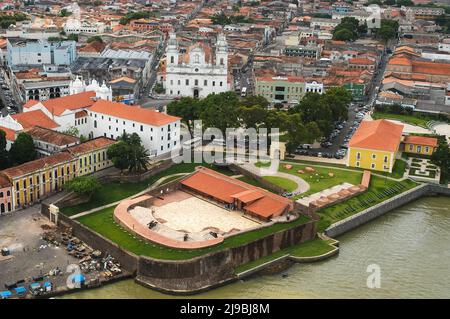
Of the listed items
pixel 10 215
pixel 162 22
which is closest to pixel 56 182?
pixel 10 215

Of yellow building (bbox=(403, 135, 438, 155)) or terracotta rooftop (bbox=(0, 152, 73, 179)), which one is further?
yellow building (bbox=(403, 135, 438, 155))

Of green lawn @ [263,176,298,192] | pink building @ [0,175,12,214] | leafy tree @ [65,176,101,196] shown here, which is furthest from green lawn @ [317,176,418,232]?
pink building @ [0,175,12,214]

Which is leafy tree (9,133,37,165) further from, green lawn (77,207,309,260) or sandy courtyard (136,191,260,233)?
sandy courtyard (136,191,260,233)

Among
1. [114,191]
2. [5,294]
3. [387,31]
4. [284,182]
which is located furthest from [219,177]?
[387,31]

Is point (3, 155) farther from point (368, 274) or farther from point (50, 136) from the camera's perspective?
point (368, 274)

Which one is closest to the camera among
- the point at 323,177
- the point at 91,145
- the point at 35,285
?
the point at 35,285

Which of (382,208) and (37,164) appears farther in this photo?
(382,208)
